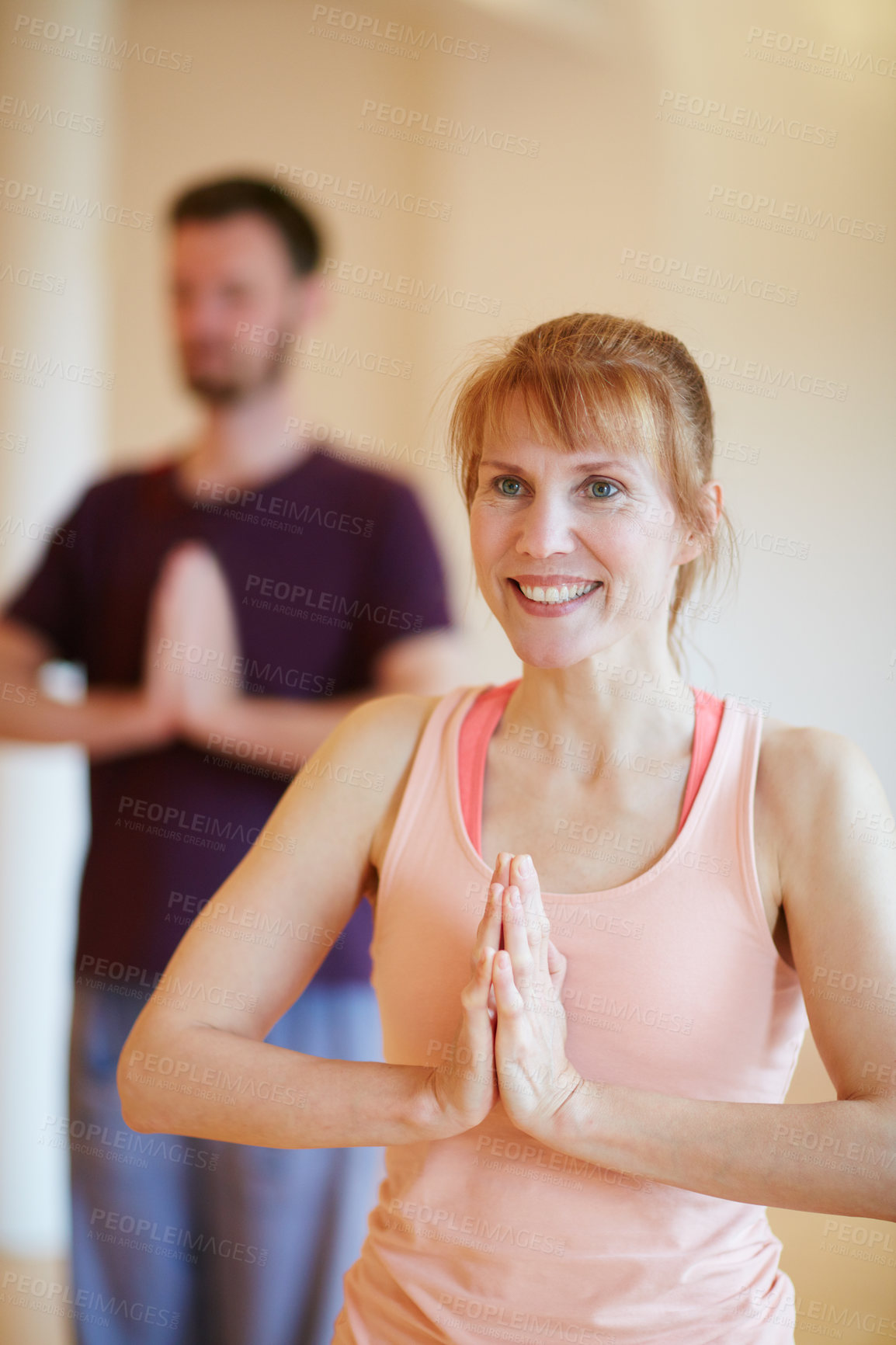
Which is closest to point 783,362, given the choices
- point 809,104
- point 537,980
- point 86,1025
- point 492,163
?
point 809,104

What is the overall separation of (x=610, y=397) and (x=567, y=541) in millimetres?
145

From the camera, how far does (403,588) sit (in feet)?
5.74

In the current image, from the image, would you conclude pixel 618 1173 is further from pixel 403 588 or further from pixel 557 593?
pixel 403 588

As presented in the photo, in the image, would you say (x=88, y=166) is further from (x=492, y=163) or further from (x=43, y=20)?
(x=492, y=163)

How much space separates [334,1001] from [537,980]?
87cm

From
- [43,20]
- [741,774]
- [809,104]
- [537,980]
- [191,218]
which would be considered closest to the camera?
[537,980]

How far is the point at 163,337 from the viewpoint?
220 centimetres

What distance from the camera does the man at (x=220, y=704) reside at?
1.75m

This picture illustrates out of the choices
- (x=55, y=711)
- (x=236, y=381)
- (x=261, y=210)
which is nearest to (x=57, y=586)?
(x=55, y=711)

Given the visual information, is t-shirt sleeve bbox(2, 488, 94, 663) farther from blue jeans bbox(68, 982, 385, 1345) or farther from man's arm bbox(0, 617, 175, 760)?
blue jeans bbox(68, 982, 385, 1345)

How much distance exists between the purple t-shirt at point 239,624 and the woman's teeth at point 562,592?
2.27 ft

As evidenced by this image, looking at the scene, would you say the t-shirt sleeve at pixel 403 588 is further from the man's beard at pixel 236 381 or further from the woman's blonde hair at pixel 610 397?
the woman's blonde hair at pixel 610 397

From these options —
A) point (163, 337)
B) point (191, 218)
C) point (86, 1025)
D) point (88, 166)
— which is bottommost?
point (86, 1025)

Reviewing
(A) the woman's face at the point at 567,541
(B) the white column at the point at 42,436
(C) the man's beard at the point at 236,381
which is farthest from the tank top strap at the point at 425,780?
(B) the white column at the point at 42,436
